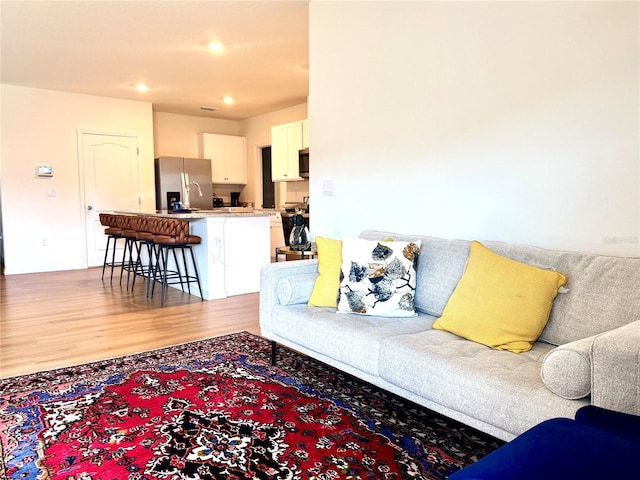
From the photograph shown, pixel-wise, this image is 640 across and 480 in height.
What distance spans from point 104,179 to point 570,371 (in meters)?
7.37

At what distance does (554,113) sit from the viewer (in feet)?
7.70

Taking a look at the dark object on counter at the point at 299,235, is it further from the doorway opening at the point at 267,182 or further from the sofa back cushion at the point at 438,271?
the doorway opening at the point at 267,182

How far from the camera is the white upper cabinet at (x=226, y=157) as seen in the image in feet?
28.4

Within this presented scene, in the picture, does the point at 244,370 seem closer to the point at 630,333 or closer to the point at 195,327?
the point at 195,327

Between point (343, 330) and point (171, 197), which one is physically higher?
point (171, 197)

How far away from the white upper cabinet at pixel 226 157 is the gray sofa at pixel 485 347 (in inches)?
250

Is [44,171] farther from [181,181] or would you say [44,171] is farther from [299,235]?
[299,235]

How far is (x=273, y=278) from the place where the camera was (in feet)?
8.95

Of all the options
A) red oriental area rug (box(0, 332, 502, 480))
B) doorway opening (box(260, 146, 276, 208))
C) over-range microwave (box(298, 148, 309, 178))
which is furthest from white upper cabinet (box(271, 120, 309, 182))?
red oriental area rug (box(0, 332, 502, 480))

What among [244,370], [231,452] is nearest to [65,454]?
[231,452]

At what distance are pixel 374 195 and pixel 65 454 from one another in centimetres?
239

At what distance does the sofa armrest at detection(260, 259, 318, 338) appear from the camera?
273 centimetres

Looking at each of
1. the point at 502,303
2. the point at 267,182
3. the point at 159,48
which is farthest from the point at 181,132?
the point at 502,303

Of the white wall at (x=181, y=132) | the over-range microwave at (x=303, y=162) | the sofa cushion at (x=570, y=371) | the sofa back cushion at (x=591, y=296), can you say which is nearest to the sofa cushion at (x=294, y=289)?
the sofa back cushion at (x=591, y=296)
